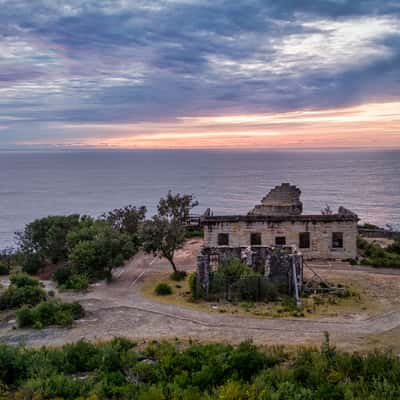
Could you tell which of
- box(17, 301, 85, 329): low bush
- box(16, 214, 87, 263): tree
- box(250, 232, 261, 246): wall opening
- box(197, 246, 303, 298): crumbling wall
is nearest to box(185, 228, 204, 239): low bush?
box(250, 232, 261, 246): wall opening

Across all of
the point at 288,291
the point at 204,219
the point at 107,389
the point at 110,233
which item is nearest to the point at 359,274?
the point at 288,291

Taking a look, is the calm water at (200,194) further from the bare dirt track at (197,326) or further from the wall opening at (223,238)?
the bare dirt track at (197,326)

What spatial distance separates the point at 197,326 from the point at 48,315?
645 centimetres

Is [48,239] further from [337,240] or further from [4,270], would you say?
[337,240]

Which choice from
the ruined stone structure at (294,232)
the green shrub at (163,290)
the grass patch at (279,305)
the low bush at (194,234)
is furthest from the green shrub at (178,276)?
the low bush at (194,234)

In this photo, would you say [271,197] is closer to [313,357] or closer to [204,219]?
[204,219]

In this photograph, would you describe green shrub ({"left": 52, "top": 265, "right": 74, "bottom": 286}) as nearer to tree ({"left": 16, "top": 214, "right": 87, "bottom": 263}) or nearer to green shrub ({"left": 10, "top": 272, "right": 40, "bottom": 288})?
green shrub ({"left": 10, "top": 272, "right": 40, "bottom": 288})

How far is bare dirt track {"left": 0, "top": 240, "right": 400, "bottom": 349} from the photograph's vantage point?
18.2 m

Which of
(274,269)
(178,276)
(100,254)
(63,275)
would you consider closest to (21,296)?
(63,275)

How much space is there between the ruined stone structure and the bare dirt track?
6.87m

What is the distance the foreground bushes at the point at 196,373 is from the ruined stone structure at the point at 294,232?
15749 millimetres

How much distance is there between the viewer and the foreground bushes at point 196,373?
12430 mm

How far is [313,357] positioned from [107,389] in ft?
20.1

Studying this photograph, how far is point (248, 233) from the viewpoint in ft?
104
